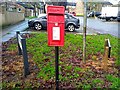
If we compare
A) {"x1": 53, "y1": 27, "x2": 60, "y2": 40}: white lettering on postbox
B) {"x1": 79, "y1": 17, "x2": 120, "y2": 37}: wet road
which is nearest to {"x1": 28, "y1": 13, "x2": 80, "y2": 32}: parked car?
{"x1": 79, "y1": 17, "x2": 120, "y2": 37}: wet road

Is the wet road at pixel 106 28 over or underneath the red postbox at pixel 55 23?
underneath

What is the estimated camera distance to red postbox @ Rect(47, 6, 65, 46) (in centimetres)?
362

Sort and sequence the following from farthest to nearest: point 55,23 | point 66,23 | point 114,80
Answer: point 66,23, point 114,80, point 55,23

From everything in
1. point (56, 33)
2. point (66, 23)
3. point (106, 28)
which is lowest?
point (106, 28)

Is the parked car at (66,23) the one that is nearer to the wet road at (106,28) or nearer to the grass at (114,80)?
the wet road at (106,28)

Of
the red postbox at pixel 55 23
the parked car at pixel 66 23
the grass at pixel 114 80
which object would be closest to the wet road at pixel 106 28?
the parked car at pixel 66 23

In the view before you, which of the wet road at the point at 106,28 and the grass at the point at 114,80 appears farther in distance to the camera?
the wet road at the point at 106,28

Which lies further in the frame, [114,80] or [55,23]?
[114,80]

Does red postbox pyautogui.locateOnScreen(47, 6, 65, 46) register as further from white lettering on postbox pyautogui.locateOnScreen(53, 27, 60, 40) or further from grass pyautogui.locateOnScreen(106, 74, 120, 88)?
grass pyautogui.locateOnScreen(106, 74, 120, 88)

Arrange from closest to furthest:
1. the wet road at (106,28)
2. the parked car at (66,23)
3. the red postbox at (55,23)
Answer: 1. the red postbox at (55,23)
2. the wet road at (106,28)
3. the parked car at (66,23)

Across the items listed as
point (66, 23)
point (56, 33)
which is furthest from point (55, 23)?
point (66, 23)

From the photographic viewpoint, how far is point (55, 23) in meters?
3.66

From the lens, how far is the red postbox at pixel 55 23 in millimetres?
3615

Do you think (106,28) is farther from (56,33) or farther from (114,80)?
(56,33)
